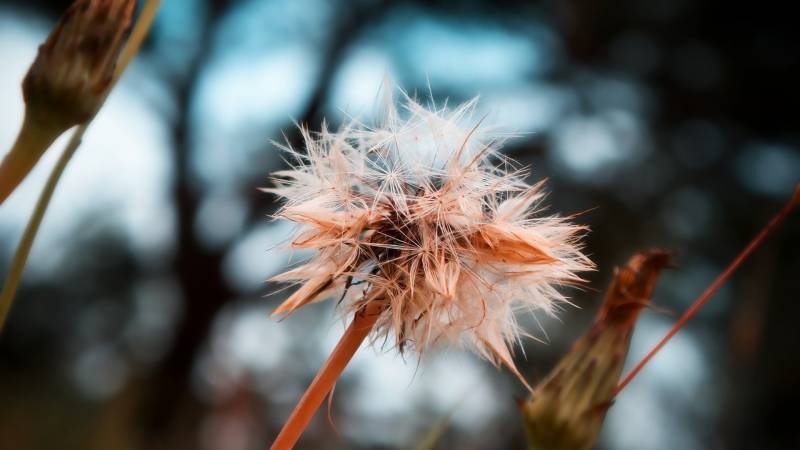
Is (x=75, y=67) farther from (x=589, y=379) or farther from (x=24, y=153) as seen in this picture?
(x=589, y=379)

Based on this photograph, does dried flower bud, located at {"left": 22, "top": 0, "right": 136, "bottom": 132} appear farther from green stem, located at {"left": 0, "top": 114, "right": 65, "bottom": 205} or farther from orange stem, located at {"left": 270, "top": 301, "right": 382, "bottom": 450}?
orange stem, located at {"left": 270, "top": 301, "right": 382, "bottom": 450}

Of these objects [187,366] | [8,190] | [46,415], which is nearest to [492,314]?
A: [8,190]

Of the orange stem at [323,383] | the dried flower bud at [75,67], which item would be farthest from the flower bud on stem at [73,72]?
the orange stem at [323,383]

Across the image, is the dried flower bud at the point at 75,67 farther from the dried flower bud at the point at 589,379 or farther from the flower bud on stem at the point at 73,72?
the dried flower bud at the point at 589,379

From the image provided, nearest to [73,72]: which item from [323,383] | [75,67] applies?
[75,67]

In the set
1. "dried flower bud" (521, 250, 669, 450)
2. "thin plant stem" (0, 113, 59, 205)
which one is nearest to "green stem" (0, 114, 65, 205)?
"thin plant stem" (0, 113, 59, 205)

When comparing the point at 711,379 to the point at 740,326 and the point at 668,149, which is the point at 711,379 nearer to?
the point at 668,149
